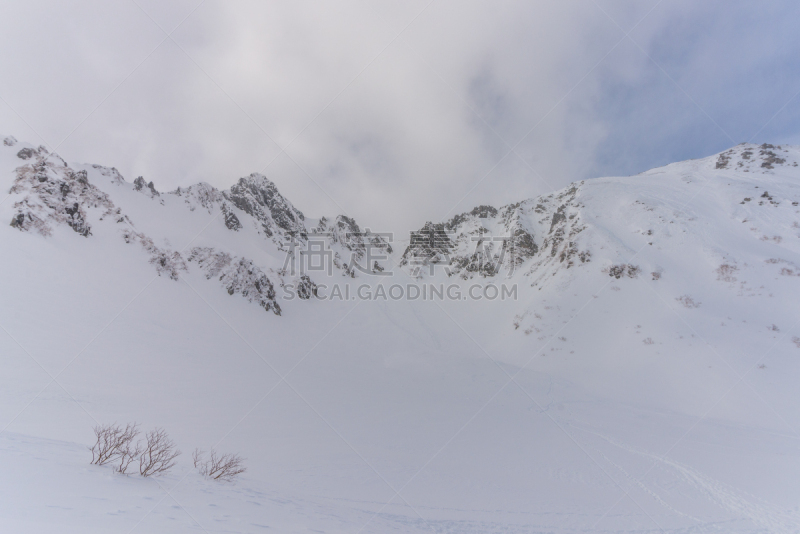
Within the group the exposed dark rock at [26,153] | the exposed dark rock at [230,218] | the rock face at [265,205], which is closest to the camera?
the exposed dark rock at [26,153]

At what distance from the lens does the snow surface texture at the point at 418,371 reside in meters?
8.15

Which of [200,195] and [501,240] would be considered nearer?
[200,195]

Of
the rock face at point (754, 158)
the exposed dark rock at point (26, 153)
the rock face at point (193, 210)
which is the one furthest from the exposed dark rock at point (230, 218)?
the rock face at point (754, 158)

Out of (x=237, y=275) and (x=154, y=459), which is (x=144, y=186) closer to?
(x=237, y=275)

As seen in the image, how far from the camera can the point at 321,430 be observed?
13695 mm

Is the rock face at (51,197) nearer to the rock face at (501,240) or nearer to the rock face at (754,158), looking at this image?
the rock face at (501,240)

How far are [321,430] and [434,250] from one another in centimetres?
7425

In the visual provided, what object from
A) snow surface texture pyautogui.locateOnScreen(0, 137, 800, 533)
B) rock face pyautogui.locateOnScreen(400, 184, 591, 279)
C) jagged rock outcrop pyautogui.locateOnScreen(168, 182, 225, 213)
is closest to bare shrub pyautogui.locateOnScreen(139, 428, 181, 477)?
snow surface texture pyautogui.locateOnScreen(0, 137, 800, 533)

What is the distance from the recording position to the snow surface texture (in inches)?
321

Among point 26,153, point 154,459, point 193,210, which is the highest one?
point 193,210

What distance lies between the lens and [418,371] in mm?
27688

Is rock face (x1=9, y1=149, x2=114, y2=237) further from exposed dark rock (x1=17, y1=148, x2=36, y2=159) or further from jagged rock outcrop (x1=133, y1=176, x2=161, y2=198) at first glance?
jagged rock outcrop (x1=133, y1=176, x2=161, y2=198)

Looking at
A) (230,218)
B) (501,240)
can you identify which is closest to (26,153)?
(230,218)

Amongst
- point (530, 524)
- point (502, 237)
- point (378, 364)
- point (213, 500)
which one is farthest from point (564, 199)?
point (213, 500)
